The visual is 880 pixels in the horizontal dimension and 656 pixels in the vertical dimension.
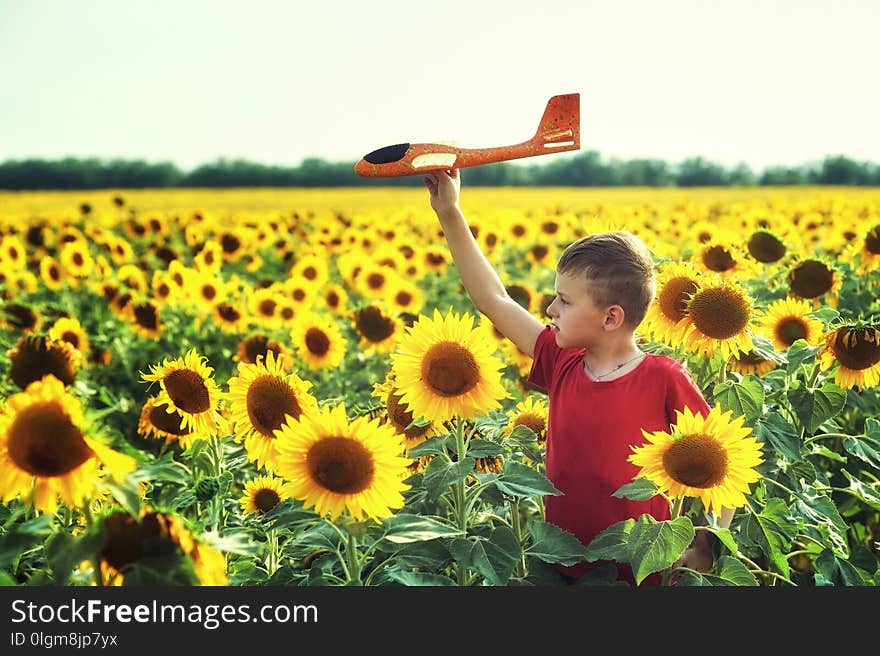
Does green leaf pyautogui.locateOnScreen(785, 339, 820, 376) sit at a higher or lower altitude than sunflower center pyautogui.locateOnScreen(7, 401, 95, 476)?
lower

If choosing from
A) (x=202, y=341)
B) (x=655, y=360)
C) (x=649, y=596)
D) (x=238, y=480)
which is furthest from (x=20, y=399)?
(x=202, y=341)

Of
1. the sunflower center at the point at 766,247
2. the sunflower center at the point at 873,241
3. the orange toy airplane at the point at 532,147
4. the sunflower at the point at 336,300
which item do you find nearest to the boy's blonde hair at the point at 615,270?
the orange toy airplane at the point at 532,147

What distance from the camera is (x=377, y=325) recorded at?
527 cm

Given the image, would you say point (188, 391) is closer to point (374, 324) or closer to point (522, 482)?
point (522, 482)

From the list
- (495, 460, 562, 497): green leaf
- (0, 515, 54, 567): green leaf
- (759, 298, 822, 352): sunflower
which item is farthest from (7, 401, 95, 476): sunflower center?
(759, 298, 822, 352): sunflower

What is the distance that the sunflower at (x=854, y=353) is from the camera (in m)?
2.98

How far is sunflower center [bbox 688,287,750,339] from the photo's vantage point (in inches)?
108

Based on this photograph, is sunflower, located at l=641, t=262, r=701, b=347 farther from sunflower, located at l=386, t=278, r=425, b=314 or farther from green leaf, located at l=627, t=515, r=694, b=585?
sunflower, located at l=386, t=278, r=425, b=314

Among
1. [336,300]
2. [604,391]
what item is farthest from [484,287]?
[336,300]

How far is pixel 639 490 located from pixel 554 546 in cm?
24

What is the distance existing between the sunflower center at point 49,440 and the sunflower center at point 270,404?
29.0 inches

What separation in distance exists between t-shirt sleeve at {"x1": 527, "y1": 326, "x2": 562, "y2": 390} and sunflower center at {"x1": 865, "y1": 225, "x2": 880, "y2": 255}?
3019 millimetres

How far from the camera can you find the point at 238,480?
384 cm

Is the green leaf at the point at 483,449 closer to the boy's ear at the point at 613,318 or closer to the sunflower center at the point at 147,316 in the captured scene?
the boy's ear at the point at 613,318
